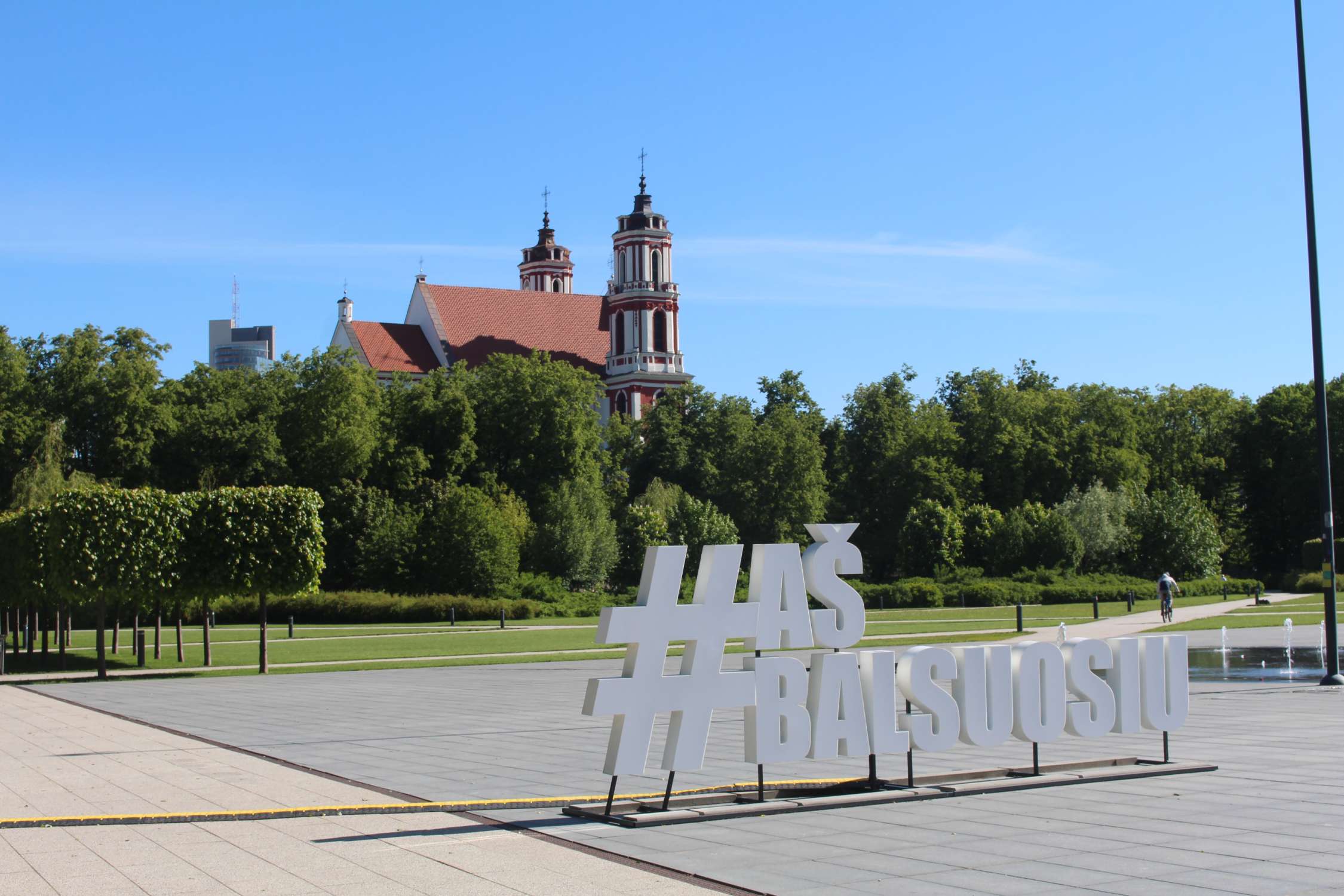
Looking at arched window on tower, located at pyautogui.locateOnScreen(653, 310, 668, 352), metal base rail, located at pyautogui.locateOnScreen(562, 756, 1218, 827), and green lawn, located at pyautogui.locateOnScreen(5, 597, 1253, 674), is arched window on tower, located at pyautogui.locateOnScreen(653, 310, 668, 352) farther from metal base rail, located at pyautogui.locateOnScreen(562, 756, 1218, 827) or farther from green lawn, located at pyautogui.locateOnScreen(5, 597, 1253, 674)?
metal base rail, located at pyautogui.locateOnScreen(562, 756, 1218, 827)

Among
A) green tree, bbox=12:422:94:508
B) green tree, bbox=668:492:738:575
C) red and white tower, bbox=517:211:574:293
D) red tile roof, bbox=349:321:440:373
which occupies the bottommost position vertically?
green tree, bbox=668:492:738:575

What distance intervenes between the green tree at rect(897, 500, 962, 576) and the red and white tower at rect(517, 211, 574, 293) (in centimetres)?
6667

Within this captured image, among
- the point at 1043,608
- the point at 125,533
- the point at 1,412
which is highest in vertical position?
→ the point at 1,412

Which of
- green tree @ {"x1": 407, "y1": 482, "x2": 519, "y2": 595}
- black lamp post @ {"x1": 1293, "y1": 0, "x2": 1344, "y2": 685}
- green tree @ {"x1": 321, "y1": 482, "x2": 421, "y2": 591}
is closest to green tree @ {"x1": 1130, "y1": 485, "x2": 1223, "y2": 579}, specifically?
green tree @ {"x1": 407, "y1": 482, "x2": 519, "y2": 595}

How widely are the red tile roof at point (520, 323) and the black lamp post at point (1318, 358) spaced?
91.5 metres

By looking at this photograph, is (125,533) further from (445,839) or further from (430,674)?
(445,839)

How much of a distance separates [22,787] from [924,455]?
262 feet

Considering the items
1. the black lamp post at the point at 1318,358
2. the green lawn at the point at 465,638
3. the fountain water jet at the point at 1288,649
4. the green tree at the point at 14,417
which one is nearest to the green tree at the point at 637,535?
the green lawn at the point at 465,638

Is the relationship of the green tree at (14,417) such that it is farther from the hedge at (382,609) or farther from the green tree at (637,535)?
the green tree at (637,535)

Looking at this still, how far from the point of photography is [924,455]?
289ft

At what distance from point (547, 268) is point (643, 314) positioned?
3036 cm

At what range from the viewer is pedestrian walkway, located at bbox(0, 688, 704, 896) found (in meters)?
7.82

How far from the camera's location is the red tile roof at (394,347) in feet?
354

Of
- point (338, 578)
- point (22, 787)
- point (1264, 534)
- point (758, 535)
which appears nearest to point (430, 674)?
point (22, 787)
